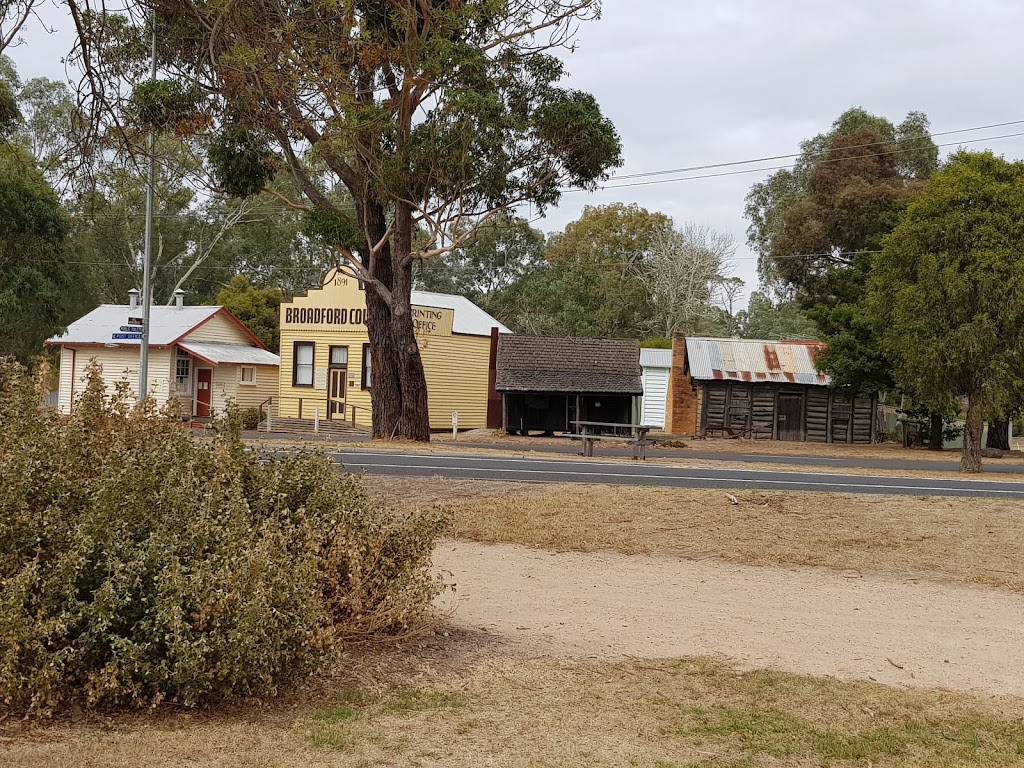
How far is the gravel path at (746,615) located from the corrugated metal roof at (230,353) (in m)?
33.4

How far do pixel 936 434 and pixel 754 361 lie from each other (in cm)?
753

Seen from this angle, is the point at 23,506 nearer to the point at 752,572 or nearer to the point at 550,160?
the point at 752,572

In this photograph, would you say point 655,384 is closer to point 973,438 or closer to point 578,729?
point 973,438

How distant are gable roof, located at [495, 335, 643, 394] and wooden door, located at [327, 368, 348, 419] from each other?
596cm

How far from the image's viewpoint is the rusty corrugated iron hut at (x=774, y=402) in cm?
4325

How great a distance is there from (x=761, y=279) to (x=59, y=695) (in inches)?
2327

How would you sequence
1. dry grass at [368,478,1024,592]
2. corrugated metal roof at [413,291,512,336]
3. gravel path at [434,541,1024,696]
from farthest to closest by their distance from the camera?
corrugated metal roof at [413,291,512,336] < dry grass at [368,478,1024,592] < gravel path at [434,541,1024,696]

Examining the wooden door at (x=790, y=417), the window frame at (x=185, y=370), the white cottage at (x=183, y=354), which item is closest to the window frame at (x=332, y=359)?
the white cottage at (x=183, y=354)

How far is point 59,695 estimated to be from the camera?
223 inches

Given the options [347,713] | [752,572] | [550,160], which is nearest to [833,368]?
[550,160]

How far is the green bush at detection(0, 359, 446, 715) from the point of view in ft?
18.5

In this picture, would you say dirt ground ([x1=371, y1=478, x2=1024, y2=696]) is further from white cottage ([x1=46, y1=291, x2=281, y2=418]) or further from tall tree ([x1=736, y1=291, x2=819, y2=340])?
tall tree ([x1=736, y1=291, x2=819, y2=340])

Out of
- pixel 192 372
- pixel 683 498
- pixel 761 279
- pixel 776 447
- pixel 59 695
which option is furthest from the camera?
pixel 761 279

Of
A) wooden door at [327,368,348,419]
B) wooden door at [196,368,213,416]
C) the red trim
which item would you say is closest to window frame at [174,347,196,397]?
wooden door at [196,368,213,416]
